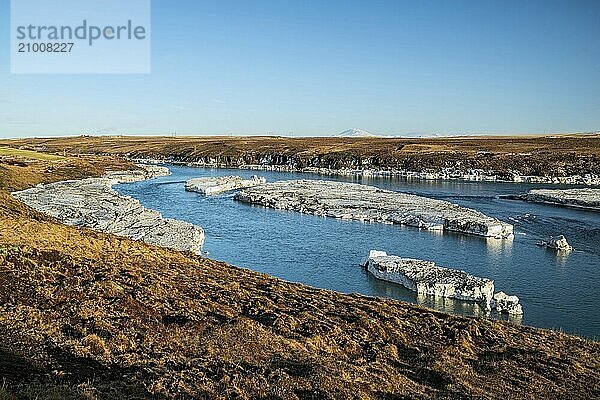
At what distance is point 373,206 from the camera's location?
43688 mm

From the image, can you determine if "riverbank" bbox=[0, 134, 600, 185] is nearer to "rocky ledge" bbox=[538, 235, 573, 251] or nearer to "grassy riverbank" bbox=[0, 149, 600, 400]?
"rocky ledge" bbox=[538, 235, 573, 251]

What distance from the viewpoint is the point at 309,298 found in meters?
16.7

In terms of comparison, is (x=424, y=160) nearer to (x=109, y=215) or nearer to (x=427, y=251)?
(x=427, y=251)

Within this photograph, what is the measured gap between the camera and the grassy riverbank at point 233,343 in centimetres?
970

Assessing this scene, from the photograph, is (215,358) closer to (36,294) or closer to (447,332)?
(36,294)

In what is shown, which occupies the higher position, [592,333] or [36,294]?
[36,294]

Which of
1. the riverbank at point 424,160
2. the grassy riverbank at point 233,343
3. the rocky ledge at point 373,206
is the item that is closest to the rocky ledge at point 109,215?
the grassy riverbank at point 233,343

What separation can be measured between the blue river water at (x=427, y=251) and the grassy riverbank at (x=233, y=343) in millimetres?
5644

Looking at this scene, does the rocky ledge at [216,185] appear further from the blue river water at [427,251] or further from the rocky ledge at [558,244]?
the rocky ledge at [558,244]

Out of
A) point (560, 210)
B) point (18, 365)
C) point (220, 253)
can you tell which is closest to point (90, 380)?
point (18, 365)

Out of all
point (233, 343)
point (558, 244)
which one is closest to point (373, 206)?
point (558, 244)

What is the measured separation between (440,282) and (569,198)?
112 ft

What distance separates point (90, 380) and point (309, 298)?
8465 mm

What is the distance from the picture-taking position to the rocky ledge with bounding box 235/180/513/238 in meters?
36.2
